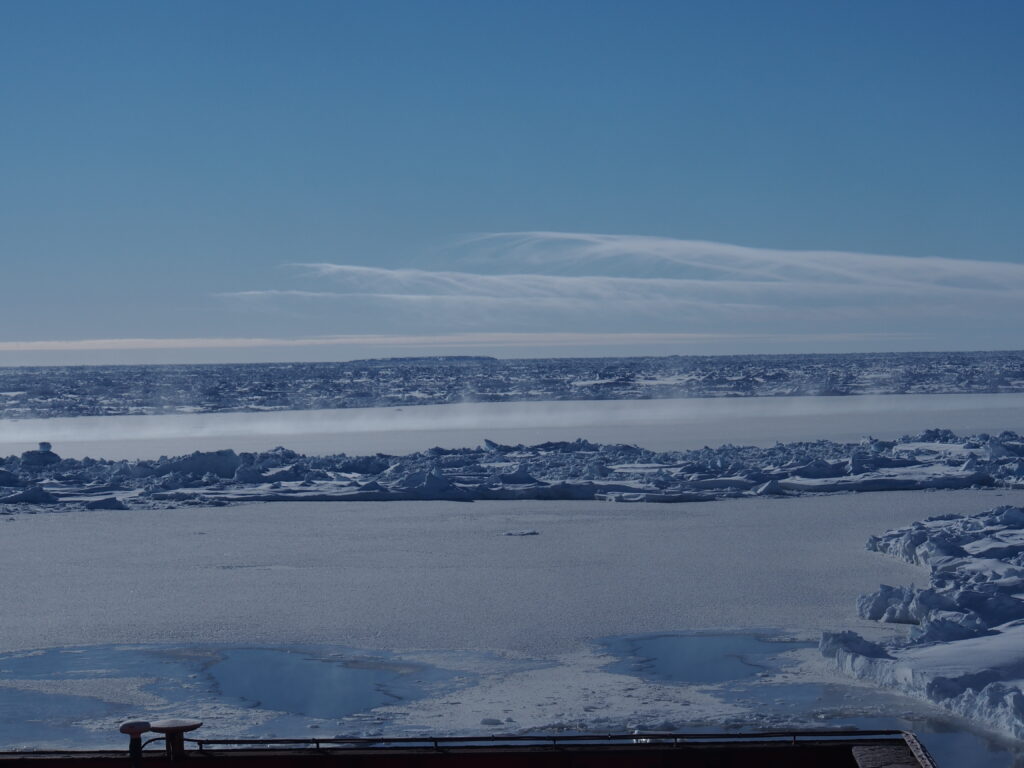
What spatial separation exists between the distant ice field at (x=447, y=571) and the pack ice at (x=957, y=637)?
0.28m

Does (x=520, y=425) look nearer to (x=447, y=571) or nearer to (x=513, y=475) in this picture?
(x=513, y=475)

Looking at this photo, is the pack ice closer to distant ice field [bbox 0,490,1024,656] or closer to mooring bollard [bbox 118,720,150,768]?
distant ice field [bbox 0,490,1024,656]

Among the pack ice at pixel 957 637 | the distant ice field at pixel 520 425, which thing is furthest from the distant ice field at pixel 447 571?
the distant ice field at pixel 520 425

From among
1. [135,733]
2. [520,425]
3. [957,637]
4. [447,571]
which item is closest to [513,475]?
[447,571]

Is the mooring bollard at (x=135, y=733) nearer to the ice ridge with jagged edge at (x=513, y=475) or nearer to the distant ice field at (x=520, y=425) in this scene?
the ice ridge with jagged edge at (x=513, y=475)

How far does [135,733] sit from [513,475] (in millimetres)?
10104

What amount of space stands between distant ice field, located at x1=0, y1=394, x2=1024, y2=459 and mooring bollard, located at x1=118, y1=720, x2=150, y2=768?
1430 cm

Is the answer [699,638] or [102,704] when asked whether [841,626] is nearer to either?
[699,638]

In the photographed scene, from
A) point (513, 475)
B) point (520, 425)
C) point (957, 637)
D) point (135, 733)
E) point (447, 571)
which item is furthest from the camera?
point (520, 425)

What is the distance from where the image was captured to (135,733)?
3.65 m

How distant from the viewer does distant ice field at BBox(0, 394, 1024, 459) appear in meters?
20.1

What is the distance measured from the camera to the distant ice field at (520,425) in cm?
2006

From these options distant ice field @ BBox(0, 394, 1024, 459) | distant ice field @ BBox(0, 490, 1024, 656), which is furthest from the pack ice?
distant ice field @ BBox(0, 394, 1024, 459)

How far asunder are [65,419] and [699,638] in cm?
2667
